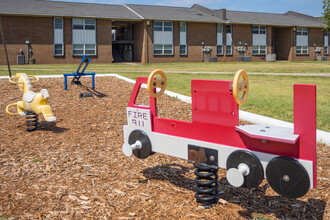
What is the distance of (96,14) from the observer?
123ft

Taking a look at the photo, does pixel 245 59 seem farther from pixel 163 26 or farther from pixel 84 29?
pixel 84 29

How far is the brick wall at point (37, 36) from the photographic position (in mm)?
34656

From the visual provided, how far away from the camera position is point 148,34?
39.9 metres

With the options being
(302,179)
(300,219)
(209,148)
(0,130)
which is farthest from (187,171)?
(0,130)

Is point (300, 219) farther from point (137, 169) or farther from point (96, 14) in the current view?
point (96, 14)

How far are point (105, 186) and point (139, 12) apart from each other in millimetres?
39700

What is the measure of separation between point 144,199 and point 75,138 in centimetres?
235

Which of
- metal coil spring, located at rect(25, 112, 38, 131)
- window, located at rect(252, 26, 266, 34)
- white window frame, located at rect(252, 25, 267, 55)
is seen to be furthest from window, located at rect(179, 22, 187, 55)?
metal coil spring, located at rect(25, 112, 38, 131)

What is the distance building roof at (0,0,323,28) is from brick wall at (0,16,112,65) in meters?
0.94

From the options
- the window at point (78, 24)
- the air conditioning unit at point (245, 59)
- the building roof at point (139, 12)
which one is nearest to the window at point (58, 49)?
the window at point (78, 24)

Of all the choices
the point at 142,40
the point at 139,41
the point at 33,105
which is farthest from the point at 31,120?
the point at 139,41

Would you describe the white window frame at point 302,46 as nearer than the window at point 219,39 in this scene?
No

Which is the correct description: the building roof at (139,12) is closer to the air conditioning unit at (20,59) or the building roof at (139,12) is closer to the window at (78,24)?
the window at (78,24)

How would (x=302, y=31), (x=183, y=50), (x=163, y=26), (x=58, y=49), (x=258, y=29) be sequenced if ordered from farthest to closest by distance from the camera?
(x=302, y=31) < (x=258, y=29) < (x=183, y=50) < (x=163, y=26) < (x=58, y=49)
